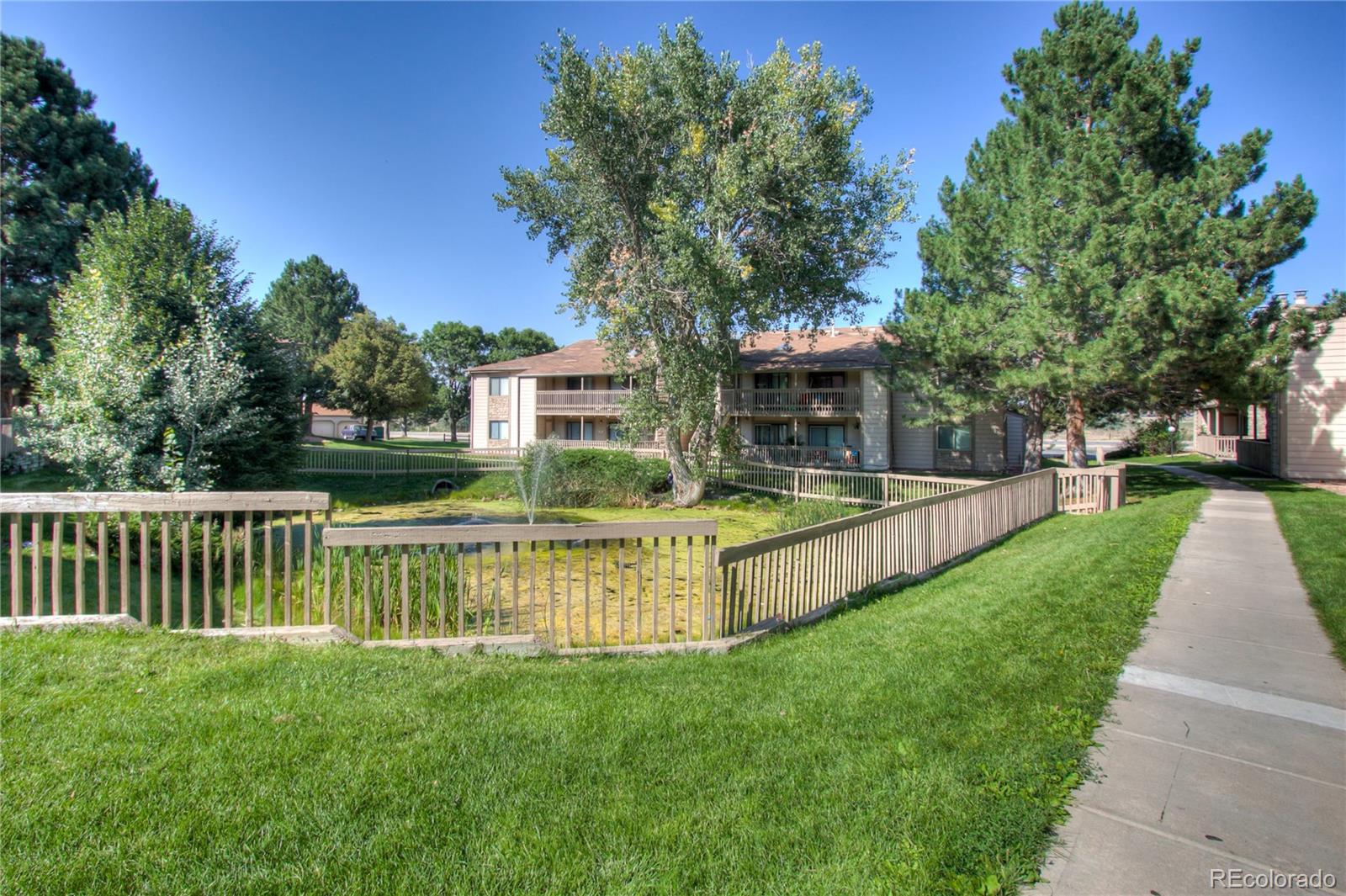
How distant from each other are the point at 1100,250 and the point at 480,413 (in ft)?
98.7

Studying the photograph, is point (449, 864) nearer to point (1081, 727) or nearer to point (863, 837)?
point (863, 837)

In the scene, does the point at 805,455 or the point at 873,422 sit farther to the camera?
the point at 805,455

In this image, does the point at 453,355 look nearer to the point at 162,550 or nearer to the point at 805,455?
the point at 805,455

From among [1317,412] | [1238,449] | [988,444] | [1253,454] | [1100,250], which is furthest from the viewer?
[988,444]

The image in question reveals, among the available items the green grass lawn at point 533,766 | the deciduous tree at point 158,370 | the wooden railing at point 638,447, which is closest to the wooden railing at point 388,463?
the wooden railing at point 638,447

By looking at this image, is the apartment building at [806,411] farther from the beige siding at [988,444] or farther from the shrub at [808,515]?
the shrub at [808,515]

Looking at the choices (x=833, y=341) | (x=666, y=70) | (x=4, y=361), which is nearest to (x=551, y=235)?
(x=666, y=70)

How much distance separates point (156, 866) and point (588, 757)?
5.13 feet

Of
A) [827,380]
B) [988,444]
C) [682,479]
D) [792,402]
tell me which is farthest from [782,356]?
[682,479]

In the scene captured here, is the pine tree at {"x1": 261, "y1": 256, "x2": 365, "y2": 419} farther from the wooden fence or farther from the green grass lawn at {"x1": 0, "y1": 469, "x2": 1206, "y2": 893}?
the green grass lawn at {"x1": 0, "y1": 469, "x2": 1206, "y2": 893}

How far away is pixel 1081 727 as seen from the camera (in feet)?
10.9

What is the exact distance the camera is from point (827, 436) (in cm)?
2809

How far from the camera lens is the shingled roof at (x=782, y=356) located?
26.5 meters

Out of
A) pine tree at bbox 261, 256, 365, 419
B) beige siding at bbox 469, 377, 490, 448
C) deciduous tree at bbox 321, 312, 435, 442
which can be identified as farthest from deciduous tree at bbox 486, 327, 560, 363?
beige siding at bbox 469, 377, 490, 448
